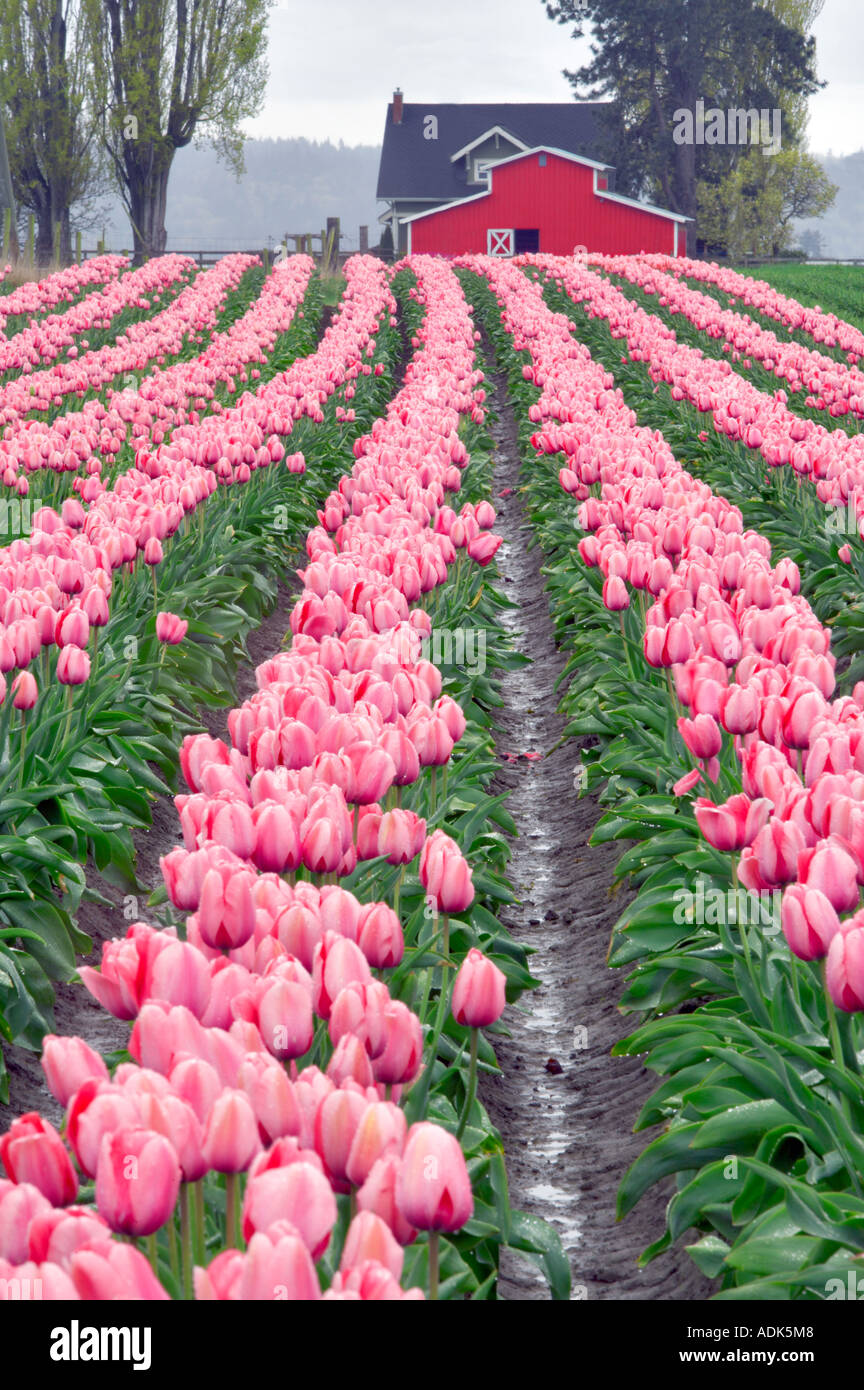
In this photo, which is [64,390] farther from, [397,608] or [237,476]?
[397,608]

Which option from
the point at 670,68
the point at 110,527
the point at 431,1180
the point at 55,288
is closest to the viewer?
the point at 431,1180

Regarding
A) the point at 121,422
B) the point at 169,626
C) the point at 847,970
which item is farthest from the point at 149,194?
the point at 847,970

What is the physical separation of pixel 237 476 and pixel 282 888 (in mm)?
7005

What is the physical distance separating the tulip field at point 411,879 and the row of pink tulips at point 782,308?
314 inches

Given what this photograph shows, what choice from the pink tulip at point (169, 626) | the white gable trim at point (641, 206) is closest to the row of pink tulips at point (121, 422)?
the pink tulip at point (169, 626)

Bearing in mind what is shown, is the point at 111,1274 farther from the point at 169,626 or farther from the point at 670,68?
the point at 670,68

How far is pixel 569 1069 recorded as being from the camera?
5293 millimetres

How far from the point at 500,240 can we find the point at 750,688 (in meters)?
49.3

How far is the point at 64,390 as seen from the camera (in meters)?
13.1

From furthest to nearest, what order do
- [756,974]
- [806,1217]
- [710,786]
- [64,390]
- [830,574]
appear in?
[64,390], [830,574], [710,786], [756,974], [806,1217]

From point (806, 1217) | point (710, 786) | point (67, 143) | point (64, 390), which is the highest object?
point (67, 143)

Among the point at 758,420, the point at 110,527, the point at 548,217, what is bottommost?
the point at 110,527

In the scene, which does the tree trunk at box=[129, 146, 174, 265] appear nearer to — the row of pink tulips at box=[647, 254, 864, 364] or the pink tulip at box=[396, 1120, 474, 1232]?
→ the row of pink tulips at box=[647, 254, 864, 364]

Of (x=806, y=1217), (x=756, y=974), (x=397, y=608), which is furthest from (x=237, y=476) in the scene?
(x=806, y=1217)
